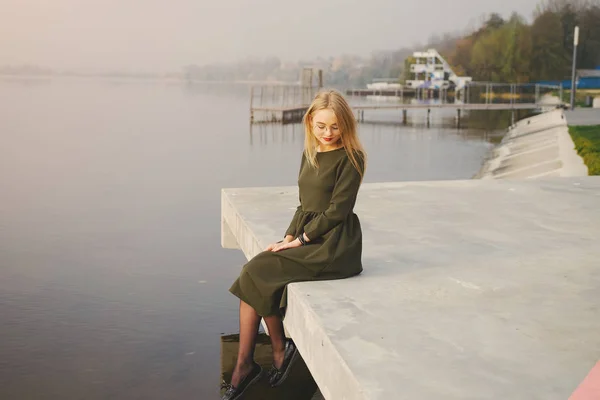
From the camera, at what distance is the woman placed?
362 centimetres

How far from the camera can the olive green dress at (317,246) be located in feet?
11.8

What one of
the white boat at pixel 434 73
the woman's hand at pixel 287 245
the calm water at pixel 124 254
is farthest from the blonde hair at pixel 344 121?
the white boat at pixel 434 73

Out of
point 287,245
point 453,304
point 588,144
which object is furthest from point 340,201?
point 588,144

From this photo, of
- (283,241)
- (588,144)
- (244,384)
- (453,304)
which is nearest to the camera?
(453,304)

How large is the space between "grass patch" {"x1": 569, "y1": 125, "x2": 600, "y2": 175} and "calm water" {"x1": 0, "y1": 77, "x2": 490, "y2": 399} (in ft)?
8.04

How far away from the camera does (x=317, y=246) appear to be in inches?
144

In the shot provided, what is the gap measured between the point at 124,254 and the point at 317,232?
18.4 ft

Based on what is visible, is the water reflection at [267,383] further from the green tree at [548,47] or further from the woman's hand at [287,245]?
the green tree at [548,47]

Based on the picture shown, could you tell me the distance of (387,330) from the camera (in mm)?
3139

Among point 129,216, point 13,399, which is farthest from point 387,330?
point 129,216

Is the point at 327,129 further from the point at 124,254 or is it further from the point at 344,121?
the point at 124,254

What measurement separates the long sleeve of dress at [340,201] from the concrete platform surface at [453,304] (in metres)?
0.26

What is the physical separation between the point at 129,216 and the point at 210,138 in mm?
16075

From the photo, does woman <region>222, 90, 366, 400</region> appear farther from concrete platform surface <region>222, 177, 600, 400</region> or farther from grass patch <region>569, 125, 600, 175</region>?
grass patch <region>569, 125, 600, 175</region>
